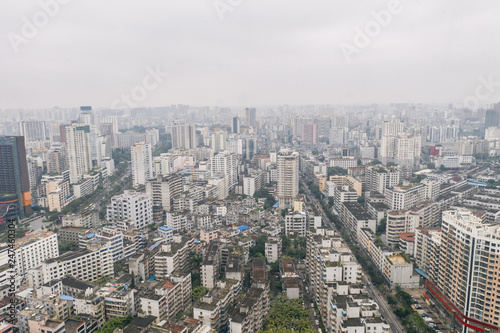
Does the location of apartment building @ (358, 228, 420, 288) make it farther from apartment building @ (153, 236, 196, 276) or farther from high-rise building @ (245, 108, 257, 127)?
high-rise building @ (245, 108, 257, 127)

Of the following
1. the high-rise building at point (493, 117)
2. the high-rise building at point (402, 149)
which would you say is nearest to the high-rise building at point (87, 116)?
the high-rise building at point (402, 149)

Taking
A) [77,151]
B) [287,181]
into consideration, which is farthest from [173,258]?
[77,151]

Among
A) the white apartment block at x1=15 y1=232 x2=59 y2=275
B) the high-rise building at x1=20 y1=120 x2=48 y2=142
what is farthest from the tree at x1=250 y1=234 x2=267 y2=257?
the high-rise building at x1=20 y1=120 x2=48 y2=142

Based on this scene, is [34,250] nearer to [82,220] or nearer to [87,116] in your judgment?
[82,220]

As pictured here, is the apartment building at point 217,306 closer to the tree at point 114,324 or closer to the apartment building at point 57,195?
the tree at point 114,324

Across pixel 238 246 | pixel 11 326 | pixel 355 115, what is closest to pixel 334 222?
pixel 238 246
